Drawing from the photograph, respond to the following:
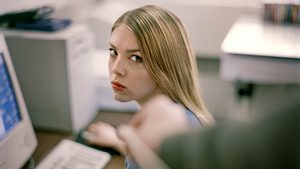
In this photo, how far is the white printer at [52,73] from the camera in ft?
3.97

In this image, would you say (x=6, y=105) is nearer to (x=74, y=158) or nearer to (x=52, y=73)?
(x=74, y=158)

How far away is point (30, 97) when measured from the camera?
126 centimetres

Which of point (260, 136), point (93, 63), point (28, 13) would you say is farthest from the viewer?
point (93, 63)

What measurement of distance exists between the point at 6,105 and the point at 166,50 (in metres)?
0.45

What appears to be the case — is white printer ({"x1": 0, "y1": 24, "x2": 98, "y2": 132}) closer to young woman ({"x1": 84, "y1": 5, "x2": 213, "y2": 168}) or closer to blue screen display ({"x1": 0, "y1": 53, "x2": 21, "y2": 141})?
blue screen display ({"x1": 0, "y1": 53, "x2": 21, "y2": 141})

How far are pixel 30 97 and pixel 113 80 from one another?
2.11ft

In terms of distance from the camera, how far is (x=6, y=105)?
2.94ft

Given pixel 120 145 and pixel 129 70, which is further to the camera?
pixel 129 70

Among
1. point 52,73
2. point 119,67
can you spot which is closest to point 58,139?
point 52,73

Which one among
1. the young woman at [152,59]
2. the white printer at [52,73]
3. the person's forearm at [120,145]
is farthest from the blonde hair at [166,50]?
the white printer at [52,73]

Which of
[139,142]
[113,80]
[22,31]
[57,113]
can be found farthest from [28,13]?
[139,142]

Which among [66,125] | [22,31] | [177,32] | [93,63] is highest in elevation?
[177,32]

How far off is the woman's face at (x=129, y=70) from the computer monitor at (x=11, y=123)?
329 millimetres

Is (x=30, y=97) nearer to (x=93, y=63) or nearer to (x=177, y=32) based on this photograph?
(x=93, y=63)
